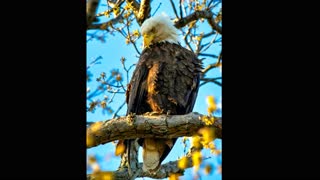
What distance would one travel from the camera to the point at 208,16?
165 inches

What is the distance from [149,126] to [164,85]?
41.4 inches

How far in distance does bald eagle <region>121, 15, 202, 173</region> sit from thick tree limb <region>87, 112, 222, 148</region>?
0.75 m

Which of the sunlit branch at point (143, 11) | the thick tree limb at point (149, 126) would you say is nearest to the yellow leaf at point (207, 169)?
the thick tree limb at point (149, 126)

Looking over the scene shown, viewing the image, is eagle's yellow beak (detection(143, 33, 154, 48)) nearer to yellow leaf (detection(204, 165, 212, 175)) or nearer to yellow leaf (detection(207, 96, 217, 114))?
yellow leaf (detection(207, 96, 217, 114))

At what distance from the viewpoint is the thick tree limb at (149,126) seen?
2805 mm

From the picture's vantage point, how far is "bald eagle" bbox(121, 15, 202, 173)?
12.2 ft

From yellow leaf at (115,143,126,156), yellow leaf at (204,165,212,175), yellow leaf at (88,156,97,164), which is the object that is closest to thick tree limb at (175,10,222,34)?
yellow leaf at (115,143,126,156)

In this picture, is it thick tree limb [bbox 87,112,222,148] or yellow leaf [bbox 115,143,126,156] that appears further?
thick tree limb [bbox 87,112,222,148]

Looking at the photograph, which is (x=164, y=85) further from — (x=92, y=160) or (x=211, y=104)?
(x=92, y=160)

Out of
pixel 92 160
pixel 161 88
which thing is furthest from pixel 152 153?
pixel 92 160
